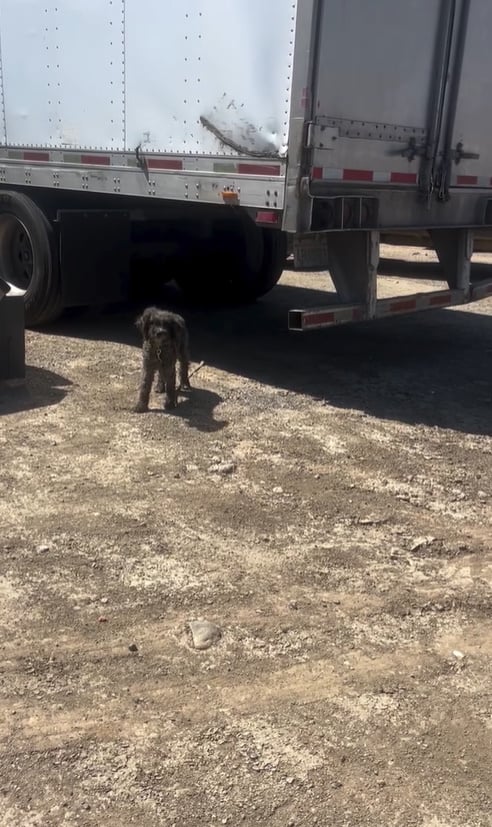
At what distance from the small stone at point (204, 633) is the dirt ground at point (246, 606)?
0.03m

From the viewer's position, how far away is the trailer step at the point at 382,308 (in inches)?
234

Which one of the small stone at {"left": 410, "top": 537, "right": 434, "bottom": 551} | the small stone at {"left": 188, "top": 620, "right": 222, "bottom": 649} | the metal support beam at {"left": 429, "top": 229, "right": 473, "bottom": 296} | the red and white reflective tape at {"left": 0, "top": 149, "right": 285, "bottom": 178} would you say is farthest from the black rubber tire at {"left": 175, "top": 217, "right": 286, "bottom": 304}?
the small stone at {"left": 188, "top": 620, "right": 222, "bottom": 649}

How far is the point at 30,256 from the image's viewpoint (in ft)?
26.3

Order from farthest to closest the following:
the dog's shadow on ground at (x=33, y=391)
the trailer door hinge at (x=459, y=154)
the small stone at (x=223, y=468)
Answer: the trailer door hinge at (x=459, y=154) → the dog's shadow on ground at (x=33, y=391) → the small stone at (x=223, y=468)

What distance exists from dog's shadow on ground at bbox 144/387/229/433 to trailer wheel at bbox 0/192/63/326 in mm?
2097

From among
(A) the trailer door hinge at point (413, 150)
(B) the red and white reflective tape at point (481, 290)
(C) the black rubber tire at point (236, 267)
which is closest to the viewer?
(A) the trailer door hinge at point (413, 150)

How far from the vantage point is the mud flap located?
7539mm

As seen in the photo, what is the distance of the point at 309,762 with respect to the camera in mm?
2600

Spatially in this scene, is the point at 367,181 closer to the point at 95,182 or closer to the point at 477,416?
the point at 477,416

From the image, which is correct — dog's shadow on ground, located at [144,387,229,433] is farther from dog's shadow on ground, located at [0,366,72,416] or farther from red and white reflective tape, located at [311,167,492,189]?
red and white reflective tape, located at [311,167,492,189]

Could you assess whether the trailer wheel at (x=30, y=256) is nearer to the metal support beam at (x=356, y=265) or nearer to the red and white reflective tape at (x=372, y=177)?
the metal support beam at (x=356, y=265)

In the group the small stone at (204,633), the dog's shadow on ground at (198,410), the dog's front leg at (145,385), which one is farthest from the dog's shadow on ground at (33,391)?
the small stone at (204,633)

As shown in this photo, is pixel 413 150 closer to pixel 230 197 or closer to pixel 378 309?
pixel 378 309

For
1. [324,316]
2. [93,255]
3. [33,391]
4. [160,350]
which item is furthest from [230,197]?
[93,255]
